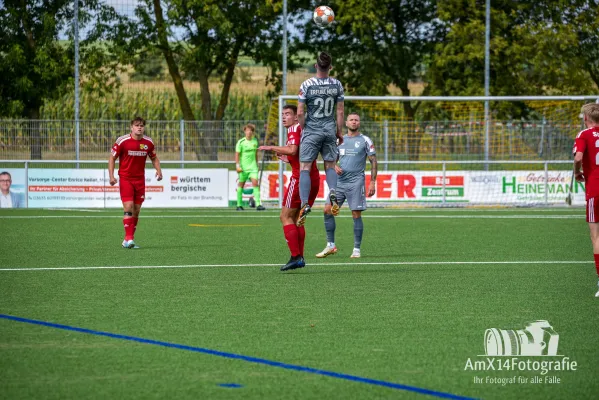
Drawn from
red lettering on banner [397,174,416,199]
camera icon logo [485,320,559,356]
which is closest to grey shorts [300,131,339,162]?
camera icon logo [485,320,559,356]

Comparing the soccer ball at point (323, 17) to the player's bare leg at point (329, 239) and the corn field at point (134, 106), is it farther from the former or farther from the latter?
the corn field at point (134, 106)

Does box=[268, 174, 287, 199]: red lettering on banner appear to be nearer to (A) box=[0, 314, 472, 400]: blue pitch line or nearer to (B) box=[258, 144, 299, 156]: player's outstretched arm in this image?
(B) box=[258, 144, 299, 156]: player's outstretched arm

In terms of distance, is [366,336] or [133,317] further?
[133,317]

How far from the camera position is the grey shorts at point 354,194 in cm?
1434

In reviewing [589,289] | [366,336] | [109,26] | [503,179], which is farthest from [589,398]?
[109,26]

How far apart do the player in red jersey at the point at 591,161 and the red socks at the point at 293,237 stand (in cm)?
330

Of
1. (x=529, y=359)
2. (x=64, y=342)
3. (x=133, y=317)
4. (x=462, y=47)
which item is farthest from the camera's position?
(x=462, y=47)

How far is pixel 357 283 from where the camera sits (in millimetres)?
10922

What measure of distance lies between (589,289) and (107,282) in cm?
Result: 497

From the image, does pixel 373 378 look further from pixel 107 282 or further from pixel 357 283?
pixel 107 282

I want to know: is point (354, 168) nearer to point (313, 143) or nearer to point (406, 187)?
point (313, 143)

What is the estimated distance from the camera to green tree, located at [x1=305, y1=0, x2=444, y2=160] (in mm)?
38906

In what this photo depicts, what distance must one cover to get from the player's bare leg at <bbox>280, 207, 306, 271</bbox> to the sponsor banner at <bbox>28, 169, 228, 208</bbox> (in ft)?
44.8

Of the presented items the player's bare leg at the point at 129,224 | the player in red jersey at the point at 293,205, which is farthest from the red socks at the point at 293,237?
the player's bare leg at the point at 129,224
